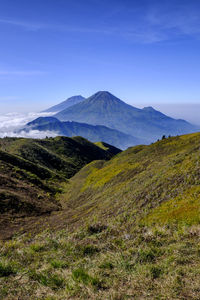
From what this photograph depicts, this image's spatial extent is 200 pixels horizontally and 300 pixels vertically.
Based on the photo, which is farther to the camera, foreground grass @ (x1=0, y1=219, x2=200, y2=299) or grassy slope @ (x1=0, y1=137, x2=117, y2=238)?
grassy slope @ (x1=0, y1=137, x2=117, y2=238)

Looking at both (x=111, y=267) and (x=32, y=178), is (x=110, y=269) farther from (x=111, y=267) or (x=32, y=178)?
(x=32, y=178)

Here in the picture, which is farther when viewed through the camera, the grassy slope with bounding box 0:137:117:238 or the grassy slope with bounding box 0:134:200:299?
the grassy slope with bounding box 0:137:117:238

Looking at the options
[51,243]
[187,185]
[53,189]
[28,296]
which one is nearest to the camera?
[28,296]

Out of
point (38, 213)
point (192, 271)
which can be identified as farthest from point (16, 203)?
point (192, 271)

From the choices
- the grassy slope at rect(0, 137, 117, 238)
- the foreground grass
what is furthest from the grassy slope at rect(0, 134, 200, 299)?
the grassy slope at rect(0, 137, 117, 238)

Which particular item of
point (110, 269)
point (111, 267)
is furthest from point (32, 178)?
point (110, 269)

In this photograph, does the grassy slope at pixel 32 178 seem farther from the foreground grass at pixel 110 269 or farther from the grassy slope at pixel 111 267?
the foreground grass at pixel 110 269

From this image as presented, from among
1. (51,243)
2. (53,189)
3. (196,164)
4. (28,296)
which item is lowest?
(53,189)

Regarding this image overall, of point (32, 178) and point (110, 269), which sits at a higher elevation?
point (110, 269)

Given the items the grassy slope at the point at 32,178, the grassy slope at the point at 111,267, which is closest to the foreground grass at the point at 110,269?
the grassy slope at the point at 111,267

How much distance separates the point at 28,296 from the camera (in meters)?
5.92

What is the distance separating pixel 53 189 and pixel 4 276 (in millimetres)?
57800

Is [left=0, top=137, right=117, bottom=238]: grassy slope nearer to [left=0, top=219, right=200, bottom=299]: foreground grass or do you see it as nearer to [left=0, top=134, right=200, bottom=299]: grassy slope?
[left=0, top=134, right=200, bottom=299]: grassy slope

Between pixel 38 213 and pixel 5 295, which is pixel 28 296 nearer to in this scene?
pixel 5 295
